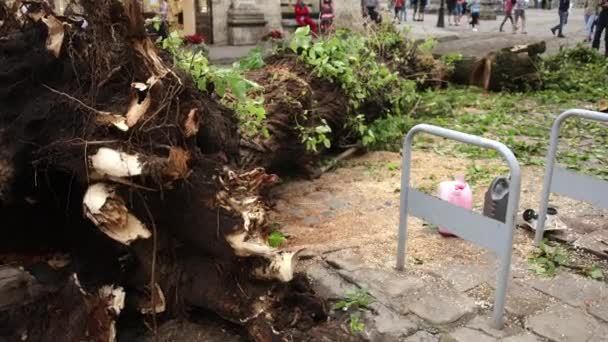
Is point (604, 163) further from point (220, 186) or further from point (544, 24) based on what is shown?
point (544, 24)

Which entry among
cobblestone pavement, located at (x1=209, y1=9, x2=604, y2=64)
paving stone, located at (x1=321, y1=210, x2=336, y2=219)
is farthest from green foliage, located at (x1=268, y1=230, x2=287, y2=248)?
cobblestone pavement, located at (x1=209, y1=9, x2=604, y2=64)

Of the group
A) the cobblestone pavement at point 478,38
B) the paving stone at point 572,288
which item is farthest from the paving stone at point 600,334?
the cobblestone pavement at point 478,38

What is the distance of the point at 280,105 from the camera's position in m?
5.29

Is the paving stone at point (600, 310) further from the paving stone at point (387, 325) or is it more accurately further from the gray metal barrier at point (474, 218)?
the paving stone at point (387, 325)

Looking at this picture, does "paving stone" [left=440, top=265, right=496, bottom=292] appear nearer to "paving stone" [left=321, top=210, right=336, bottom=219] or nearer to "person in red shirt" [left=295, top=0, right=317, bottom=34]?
"paving stone" [left=321, top=210, right=336, bottom=219]

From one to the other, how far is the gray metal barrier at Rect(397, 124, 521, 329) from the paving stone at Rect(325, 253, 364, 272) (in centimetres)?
27

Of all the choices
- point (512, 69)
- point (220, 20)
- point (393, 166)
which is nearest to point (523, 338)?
point (393, 166)

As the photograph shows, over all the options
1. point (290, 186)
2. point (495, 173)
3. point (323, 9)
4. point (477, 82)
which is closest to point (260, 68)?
point (290, 186)

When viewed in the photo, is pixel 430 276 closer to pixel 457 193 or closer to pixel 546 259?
pixel 457 193

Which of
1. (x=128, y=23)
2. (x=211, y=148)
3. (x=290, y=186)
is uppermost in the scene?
(x=128, y=23)

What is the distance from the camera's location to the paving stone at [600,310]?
10.9ft

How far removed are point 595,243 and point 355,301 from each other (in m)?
1.95

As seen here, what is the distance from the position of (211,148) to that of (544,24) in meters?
25.0

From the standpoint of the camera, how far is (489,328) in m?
3.18
